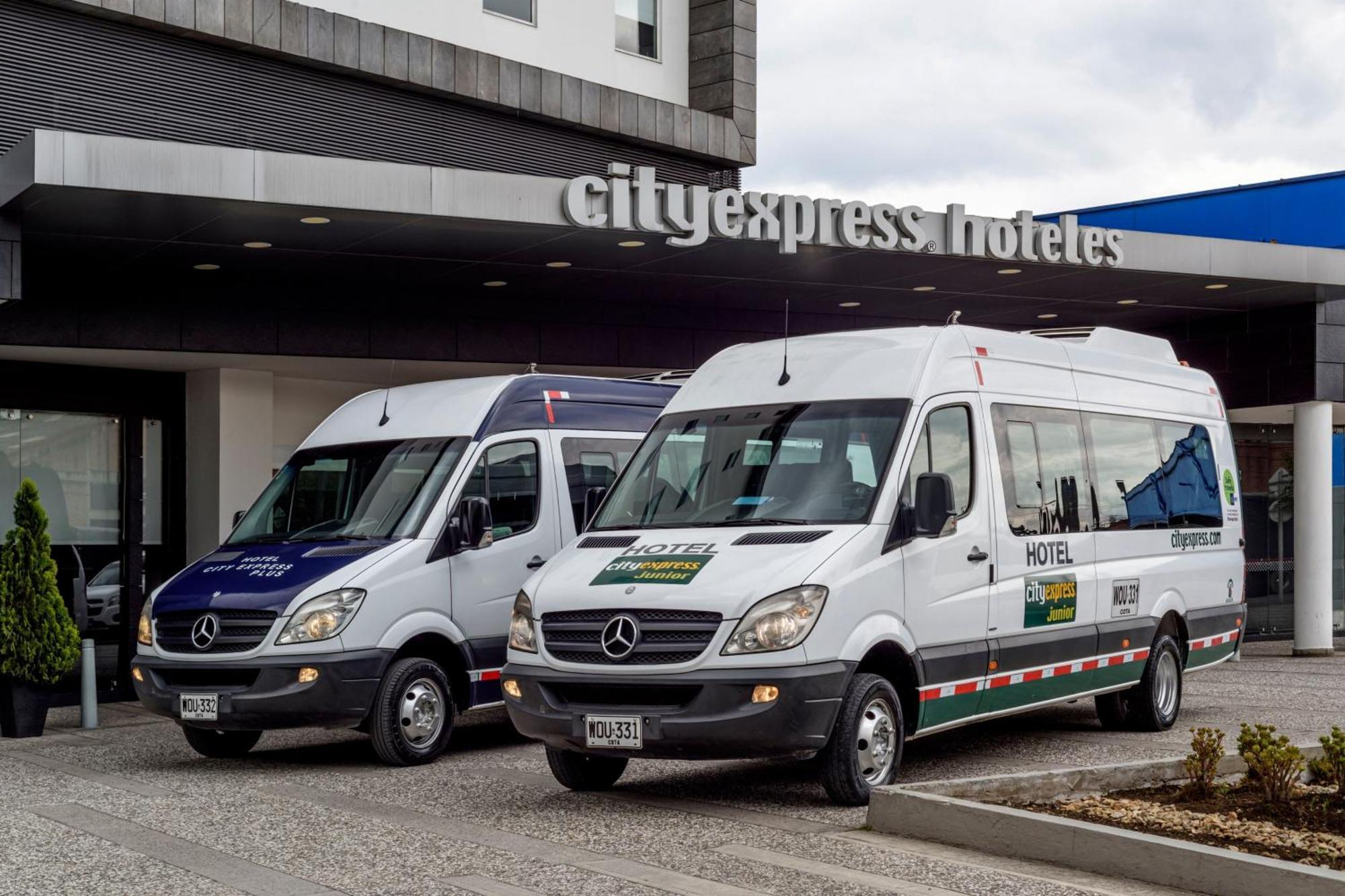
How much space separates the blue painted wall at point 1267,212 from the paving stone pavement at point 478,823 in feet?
53.7

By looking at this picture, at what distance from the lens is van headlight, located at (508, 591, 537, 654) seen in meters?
8.77

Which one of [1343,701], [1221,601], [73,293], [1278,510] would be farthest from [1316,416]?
[73,293]

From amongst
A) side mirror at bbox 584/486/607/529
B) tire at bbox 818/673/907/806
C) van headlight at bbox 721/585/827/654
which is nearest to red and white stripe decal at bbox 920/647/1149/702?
tire at bbox 818/673/907/806

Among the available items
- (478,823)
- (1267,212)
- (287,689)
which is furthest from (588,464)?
(1267,212)

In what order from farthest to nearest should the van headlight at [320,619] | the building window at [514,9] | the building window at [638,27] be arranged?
the building window at [638,27]
the building window at [514,9]
the van headlight at [320,619]

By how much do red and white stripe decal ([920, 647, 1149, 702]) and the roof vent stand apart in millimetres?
2221

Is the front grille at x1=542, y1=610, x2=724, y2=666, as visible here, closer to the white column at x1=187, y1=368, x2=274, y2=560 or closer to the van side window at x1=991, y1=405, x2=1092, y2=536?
the van side window at x1=991, y1=405, x2=1092, y2=536

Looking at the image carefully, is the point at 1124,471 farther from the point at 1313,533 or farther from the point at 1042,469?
the point at 1313,533

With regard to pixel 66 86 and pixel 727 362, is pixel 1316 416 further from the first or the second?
pixel 66 86

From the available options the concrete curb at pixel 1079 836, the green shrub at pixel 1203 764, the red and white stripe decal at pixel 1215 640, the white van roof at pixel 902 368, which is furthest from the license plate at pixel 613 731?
the red and white stripe decal at pixel 1215 640

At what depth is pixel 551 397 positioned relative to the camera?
39.3 feet

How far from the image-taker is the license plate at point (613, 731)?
8.16 meters

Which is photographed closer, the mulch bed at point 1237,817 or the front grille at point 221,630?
the mulch bed at point 1237,817

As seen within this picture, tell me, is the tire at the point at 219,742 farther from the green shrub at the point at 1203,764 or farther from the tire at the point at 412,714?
the green shrub at the point at 1203,764
